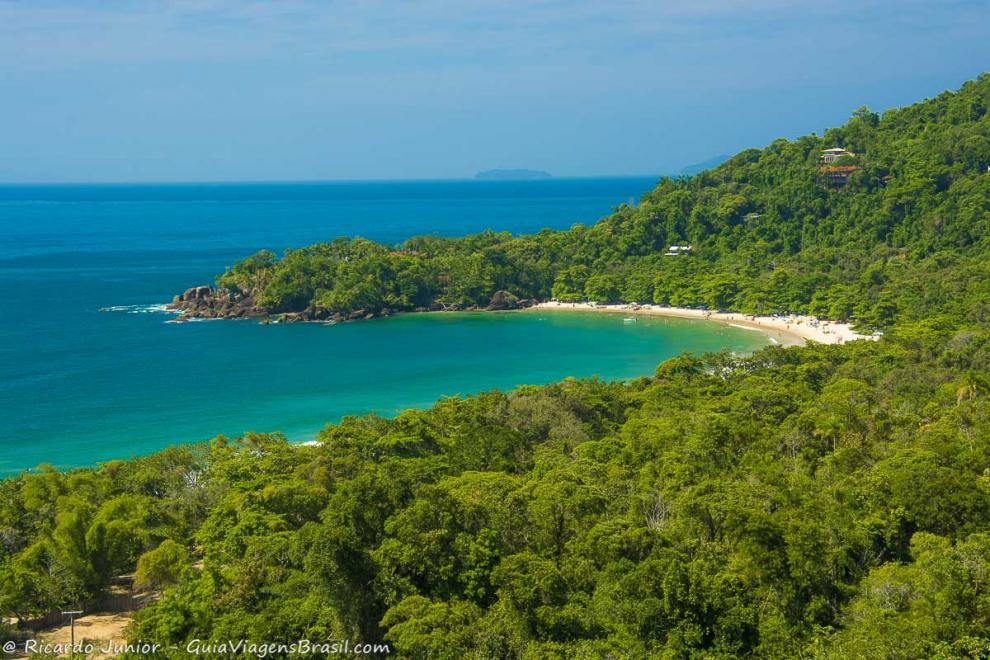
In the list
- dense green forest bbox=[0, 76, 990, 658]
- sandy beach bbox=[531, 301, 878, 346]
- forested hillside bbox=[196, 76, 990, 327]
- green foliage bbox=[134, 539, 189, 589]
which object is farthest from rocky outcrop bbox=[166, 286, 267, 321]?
green foliage bbox=[134, 539, 189, 589]

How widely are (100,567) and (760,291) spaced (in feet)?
154

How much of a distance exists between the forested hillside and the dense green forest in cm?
1962

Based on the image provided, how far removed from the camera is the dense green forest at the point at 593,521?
576 inches

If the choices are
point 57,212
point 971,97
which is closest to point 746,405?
point 971,97

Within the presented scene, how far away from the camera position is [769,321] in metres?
55.0

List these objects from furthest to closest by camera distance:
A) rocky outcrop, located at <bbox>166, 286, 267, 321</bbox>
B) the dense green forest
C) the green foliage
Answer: rocky outcrop, located at <bbox>166, 286, 267, 321</bbox> → the green foliage → the dense green forest

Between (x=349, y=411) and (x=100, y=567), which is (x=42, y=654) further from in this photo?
(x=349, y=411)

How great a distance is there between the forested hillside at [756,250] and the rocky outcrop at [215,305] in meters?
0.59

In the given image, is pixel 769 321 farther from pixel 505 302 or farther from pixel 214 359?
pixel 214 359

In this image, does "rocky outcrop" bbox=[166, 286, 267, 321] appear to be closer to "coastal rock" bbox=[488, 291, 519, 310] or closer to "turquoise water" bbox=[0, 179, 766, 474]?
"turquoise water" bbox=[0, 179, 766, 474]

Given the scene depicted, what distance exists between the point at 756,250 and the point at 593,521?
52.6 m

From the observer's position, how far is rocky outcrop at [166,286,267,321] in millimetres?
61969

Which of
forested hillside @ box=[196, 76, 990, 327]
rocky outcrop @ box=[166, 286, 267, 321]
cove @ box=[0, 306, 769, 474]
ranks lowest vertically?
cove @ box=[0, 306, 769, 474]

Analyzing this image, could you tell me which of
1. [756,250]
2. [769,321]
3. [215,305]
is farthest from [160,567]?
[756,250]
